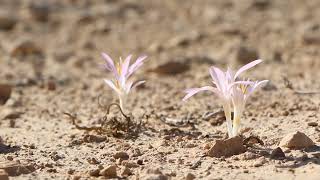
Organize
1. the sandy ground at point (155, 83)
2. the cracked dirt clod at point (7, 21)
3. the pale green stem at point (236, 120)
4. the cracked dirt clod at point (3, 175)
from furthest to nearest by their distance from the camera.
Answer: the cracked dirt clod at point (7, 21) < the pale green stem at point (236, 120) < the sandy ground at point (155, 83) < the cracked dirt clod at point (3, 175)

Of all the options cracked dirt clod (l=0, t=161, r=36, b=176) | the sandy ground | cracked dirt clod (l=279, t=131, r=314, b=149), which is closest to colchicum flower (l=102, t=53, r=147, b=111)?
the sandy ground

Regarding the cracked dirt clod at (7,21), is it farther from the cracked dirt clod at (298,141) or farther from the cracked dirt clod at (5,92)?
the cracked dirt clod at (298,141)

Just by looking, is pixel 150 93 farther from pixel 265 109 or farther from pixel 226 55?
pixel 226 55

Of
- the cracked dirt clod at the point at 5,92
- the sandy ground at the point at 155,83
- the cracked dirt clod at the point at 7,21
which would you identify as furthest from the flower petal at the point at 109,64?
the cracked dirt clod at the point at 7,21

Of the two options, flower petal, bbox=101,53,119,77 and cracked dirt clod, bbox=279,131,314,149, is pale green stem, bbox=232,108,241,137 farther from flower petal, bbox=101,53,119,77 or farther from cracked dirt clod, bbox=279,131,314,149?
flower petal, bbox=101,53,119,77

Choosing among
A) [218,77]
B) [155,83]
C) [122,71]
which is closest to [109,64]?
[122,71]

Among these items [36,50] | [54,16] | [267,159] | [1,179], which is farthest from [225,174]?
[54,16]

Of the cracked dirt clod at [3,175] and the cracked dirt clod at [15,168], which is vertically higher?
the cracked dirt clod at [15,168]
